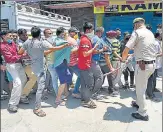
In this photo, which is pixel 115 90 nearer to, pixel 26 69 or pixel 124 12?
pixel 26 69

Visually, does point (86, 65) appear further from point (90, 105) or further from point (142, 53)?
point (142, 53)

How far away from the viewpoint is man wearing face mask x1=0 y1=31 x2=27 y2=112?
4699mm

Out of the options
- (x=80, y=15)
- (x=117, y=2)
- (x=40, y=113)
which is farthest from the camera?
(x=80, y=15)

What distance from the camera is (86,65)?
479 centimetres

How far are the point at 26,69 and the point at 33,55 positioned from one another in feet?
2.06

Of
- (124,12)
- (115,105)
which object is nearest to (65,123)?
(115,105)

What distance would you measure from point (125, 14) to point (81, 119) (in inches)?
344

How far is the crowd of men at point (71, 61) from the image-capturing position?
4316 millimetres

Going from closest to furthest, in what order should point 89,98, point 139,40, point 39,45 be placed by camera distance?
1. point 139,40
2. point 39,45
3. point 89,98

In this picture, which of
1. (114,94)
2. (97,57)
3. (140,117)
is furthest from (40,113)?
(114,94)

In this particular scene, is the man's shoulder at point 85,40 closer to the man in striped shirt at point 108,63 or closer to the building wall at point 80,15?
the man in striped shirt at point 108,63

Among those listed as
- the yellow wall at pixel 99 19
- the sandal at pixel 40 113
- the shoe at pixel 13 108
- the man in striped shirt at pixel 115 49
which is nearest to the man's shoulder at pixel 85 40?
the man in striped shirt at pixel 115 49

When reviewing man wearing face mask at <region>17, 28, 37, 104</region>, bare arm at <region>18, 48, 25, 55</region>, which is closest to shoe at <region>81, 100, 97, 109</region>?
man wearing face mask at <region>17, 28, 37, 104</region>

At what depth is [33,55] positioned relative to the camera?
4652mm
